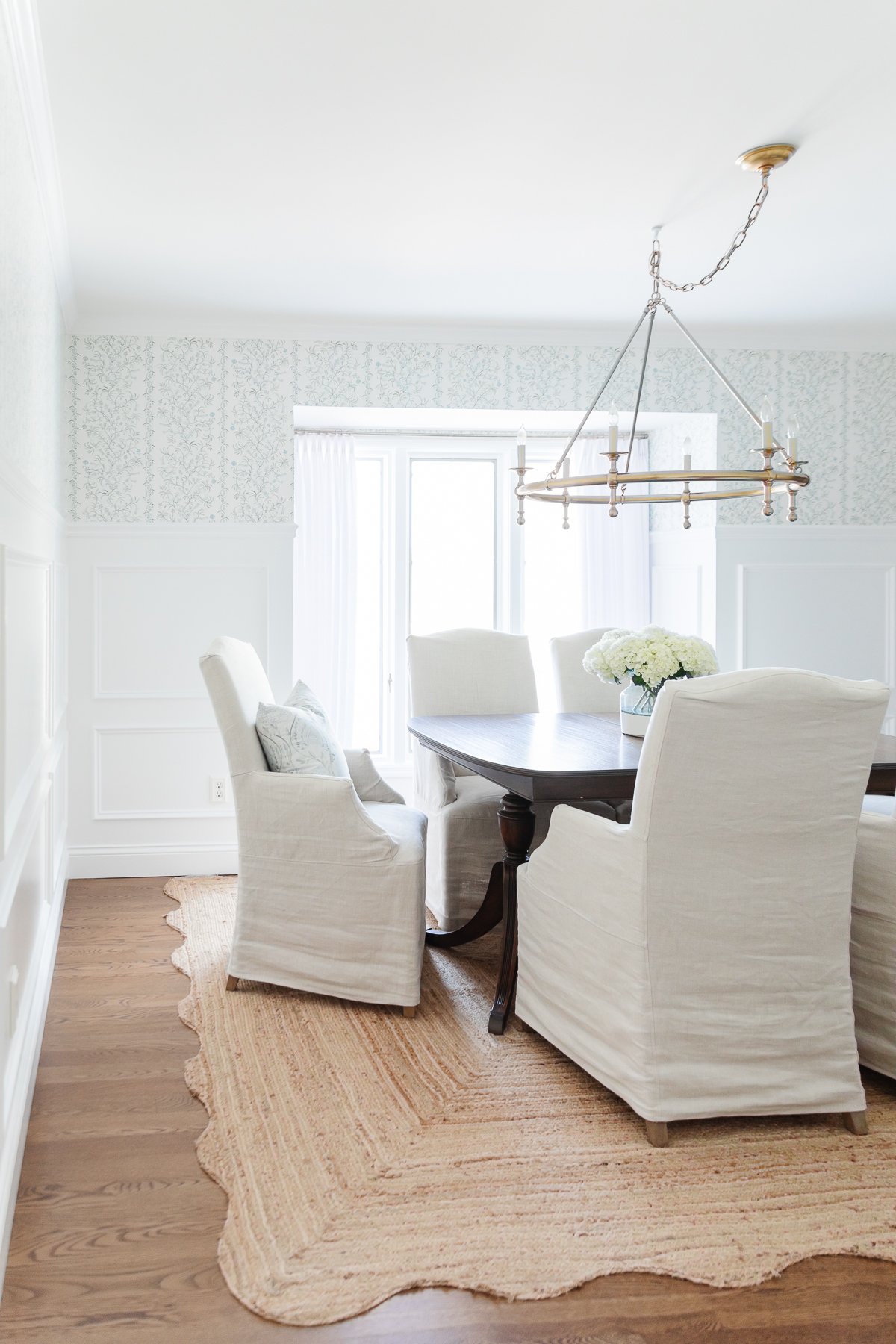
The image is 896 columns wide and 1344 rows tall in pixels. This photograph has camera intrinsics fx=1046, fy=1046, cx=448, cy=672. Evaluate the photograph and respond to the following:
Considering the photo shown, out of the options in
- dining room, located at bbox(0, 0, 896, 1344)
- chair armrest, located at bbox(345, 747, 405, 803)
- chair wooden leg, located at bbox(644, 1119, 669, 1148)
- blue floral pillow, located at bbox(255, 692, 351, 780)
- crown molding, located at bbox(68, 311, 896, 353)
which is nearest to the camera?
dining room, located at bbox(0, 0, 896, 1344)

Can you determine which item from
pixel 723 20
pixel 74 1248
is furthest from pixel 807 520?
pixel 74 1248

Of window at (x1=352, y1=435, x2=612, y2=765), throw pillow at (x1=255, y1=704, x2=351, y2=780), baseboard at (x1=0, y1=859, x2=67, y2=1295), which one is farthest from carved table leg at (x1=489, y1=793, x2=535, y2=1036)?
window at (x1=352, y1=435, x2=612, y2=765)

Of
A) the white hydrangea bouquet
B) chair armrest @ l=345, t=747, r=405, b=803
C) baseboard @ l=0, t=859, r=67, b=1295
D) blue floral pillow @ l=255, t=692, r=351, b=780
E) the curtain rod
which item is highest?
the curtain rod

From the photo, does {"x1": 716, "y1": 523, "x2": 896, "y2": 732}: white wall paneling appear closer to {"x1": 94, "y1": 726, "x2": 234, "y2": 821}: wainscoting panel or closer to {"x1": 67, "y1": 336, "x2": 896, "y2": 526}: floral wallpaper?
A: {"x1": 67, "y1": 336, "x2": 896, "y2": 526}: floral wallpaper

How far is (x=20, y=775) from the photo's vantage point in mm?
2535

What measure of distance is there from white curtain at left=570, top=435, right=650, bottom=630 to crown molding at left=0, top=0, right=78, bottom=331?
9.35ft

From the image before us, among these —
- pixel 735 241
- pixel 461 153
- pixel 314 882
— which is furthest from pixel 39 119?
pixel 735 241

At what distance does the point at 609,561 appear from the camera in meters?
5.66

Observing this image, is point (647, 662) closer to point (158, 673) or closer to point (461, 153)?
point (461, 153)

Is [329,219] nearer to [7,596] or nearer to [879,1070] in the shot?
[7,596]

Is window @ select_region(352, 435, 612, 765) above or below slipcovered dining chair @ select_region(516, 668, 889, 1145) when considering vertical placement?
above

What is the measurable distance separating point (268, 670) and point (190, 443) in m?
1.08

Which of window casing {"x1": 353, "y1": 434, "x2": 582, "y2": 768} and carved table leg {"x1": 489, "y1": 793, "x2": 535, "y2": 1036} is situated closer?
carved table leg {"x1": 489, "y1": 793, "x2": 535, "y2": 1036}

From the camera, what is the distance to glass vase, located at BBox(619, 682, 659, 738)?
338 centimetres
